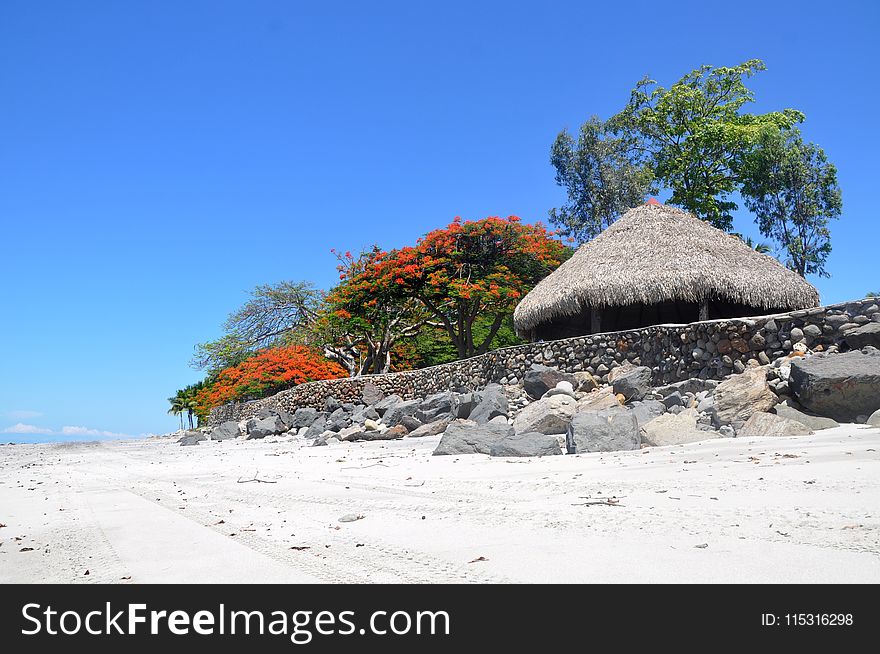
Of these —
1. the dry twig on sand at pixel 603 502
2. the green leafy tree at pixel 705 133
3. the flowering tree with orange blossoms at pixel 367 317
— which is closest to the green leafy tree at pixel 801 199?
the green leafy tree at pixel 705 133

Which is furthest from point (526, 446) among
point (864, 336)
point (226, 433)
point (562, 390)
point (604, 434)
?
point (226, 433)

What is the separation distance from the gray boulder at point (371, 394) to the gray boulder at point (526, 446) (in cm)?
1184

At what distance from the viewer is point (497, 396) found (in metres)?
10.4

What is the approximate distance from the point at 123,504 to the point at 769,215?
27.7m

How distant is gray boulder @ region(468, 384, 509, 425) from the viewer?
9961 mm

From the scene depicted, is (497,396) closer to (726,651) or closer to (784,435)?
(784,435)

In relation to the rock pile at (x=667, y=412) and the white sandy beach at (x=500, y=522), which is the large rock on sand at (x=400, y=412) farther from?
the white sandy beach at (x=500, y=522)

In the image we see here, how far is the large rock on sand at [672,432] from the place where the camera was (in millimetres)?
6031

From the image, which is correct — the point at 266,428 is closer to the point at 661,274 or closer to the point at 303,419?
the point at 303,419

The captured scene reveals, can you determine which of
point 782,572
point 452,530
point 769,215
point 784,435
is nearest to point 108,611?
point 452,530

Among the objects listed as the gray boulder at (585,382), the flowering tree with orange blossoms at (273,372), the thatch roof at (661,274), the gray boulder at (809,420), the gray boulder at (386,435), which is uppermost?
the thatch roof at (661,274)

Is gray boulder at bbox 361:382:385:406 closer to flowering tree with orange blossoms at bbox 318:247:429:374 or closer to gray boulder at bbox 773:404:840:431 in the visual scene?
flowering tree with orange blossoms at bbox 318:247:429:374

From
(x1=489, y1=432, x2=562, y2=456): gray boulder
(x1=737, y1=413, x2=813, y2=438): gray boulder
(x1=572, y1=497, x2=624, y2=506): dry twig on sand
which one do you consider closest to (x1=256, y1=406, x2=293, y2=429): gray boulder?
(x1=489, y1=432, x2=562, y2=456): gray boulder

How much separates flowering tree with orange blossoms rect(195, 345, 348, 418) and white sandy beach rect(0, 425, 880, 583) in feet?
58.3
